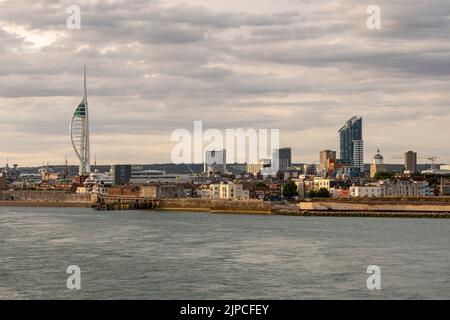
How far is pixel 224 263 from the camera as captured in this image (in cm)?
2269

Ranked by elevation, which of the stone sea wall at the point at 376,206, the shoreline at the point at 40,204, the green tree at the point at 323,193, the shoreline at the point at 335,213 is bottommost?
the shoreline at the point at 40,204

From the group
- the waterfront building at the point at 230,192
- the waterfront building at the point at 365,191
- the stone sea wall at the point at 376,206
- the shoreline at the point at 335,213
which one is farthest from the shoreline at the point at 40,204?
the stone sea wall at the point at 376,206

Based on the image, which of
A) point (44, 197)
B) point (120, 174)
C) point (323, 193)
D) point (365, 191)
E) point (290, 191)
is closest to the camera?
point (365, 191)

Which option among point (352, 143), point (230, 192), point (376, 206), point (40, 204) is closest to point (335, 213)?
point (376, 206)

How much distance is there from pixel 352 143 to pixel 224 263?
135042 millimetres

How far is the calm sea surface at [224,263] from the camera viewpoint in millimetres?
18172

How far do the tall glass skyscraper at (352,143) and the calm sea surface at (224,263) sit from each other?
389ft

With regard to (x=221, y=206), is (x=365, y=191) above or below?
above

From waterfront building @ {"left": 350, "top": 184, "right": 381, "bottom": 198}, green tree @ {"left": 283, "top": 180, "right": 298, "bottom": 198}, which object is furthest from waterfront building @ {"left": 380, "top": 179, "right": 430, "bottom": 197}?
green tree @ {"left": 283, "top": 180, "right": 298, "bottom": 198}

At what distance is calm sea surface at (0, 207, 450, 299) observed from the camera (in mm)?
18172

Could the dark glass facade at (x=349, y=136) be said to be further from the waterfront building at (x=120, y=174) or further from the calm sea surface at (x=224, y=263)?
the calm sea surface at (x=224, y=263)

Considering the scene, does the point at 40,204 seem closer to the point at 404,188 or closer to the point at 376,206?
the point at 404,188
